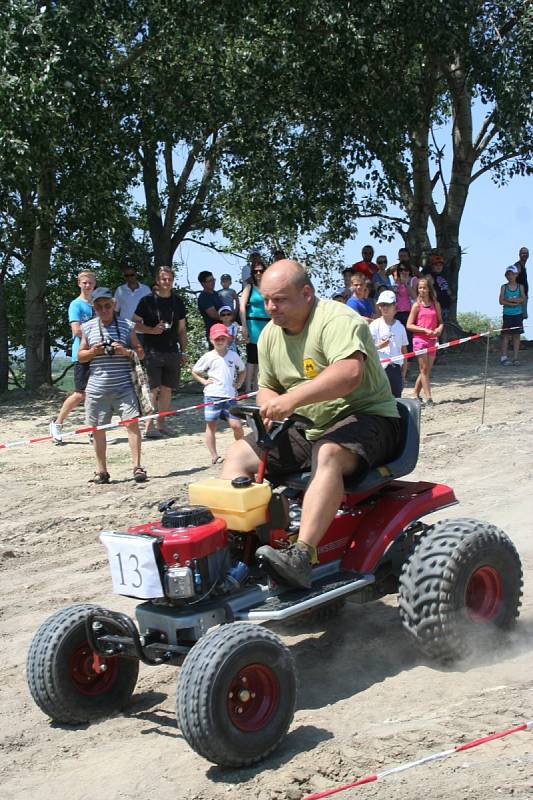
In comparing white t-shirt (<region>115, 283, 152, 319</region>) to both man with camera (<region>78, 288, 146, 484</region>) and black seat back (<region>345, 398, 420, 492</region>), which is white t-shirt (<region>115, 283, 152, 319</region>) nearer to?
man with camera (<region>78, 288, 146, 484</region>)

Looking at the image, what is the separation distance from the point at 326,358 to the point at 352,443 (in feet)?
1.49

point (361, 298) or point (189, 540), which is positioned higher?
point (361, 298)

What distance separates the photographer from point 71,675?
466 centimetres

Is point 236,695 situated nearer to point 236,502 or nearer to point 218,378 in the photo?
point 236,502

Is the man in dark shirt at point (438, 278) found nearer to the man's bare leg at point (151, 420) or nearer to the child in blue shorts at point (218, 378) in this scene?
the man's bare leg at point (151, 420)

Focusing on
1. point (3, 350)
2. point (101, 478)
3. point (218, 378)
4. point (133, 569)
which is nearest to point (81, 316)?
point (218, 378)

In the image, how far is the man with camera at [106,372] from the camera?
9.72m

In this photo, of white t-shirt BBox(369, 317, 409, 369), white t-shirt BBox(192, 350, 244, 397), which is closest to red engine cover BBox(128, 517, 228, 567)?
white t-shirt BBox(192, 350, 244, 397)

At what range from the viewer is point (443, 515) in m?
7.69

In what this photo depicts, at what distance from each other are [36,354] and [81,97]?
4523 mm

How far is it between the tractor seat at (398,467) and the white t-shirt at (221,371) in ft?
17.1

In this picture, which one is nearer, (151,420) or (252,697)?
(252,697)

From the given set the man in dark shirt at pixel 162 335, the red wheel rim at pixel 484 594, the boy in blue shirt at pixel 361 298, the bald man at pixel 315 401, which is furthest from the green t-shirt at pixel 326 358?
the man in dark shirt at pixel 162 335

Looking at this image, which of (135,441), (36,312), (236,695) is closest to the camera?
(236,695)
